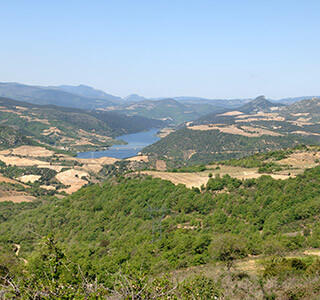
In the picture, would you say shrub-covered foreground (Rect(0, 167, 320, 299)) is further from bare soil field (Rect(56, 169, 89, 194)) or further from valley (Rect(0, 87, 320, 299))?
bare soil field (Rect(56, 169, 89, 194))

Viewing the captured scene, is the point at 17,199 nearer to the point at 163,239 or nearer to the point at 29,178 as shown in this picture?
the point at 29,178

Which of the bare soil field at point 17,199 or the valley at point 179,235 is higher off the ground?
the valley at point 179,235

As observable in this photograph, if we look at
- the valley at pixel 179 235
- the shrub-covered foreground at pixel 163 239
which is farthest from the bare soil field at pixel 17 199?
the shrub-covered foreground at pixel 163 239

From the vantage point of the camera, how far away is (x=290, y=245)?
142 ft

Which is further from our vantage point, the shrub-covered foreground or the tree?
the tree

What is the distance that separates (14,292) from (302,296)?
60.8 feet

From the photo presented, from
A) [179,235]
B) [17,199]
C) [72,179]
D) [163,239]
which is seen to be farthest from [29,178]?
[179,235]

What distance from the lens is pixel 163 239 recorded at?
174 ft

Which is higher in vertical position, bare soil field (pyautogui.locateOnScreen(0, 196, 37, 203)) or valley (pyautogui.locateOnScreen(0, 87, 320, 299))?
valley (pyautogui.locateOnScreen(0, 87, 320, 299))

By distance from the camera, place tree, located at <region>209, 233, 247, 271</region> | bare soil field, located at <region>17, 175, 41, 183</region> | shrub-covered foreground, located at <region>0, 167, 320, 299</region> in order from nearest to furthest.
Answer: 1. shrub-covered foreground, located at <region>0, 167, 320, 299</region>
2. tree, located at <region>209, 233, 247, 271</region>
3. bare soil field, located at <region>17, 175, 41, 183</region>

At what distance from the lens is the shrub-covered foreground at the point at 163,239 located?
16.7m

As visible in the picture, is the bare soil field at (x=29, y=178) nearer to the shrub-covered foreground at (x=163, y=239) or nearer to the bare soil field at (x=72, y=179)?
the bare soil field at (x=72, y=179)

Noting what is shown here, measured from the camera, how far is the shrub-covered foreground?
1666 centimetres

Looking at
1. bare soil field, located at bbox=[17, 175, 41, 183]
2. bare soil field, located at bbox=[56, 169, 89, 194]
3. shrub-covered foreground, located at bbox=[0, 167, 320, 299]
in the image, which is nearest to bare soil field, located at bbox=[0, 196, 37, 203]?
shrub-covered foreground, located at bbox=[0, 167, 320, 299]
